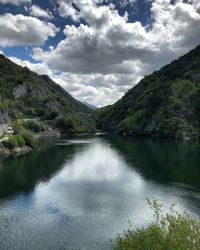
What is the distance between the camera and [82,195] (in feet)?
228

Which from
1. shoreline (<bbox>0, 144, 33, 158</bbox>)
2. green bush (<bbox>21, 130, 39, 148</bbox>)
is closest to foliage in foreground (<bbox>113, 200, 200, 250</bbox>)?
shoreline (<bbox>0, 144, 33, 158</bbox>)

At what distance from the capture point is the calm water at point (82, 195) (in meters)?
47.3

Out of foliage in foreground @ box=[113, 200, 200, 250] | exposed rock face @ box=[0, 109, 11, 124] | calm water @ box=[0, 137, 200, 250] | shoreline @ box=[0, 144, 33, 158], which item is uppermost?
exposed rock face @ box=[0, 109, 11, 124]

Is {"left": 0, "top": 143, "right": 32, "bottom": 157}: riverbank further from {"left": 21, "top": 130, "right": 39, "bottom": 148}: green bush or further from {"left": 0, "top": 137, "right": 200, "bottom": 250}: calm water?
{"left": 21, "top": 130, "right": 39, "bottom": 148}: green bush

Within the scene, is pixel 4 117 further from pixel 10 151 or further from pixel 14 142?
pixel 10 151

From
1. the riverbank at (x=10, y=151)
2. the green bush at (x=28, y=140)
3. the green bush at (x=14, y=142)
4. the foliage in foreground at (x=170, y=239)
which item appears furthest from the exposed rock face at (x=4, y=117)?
the foliage in foreground at (x=170, y=239)

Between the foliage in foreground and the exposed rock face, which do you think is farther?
the exposed rock face

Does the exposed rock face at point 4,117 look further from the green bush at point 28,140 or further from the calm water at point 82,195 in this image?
the calm water at point 82,195

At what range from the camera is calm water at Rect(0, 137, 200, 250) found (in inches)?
1864

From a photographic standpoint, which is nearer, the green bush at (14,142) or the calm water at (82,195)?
the calm water at (82,195)

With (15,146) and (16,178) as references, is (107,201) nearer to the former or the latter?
(16,178)

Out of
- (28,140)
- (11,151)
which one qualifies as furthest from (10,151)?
(28,140)

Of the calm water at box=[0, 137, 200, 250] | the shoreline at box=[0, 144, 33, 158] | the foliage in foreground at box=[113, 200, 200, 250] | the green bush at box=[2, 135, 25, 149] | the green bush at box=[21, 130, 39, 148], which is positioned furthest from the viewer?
the green bush at box=[21, 130, 39, 148]

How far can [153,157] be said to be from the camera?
132 meters
